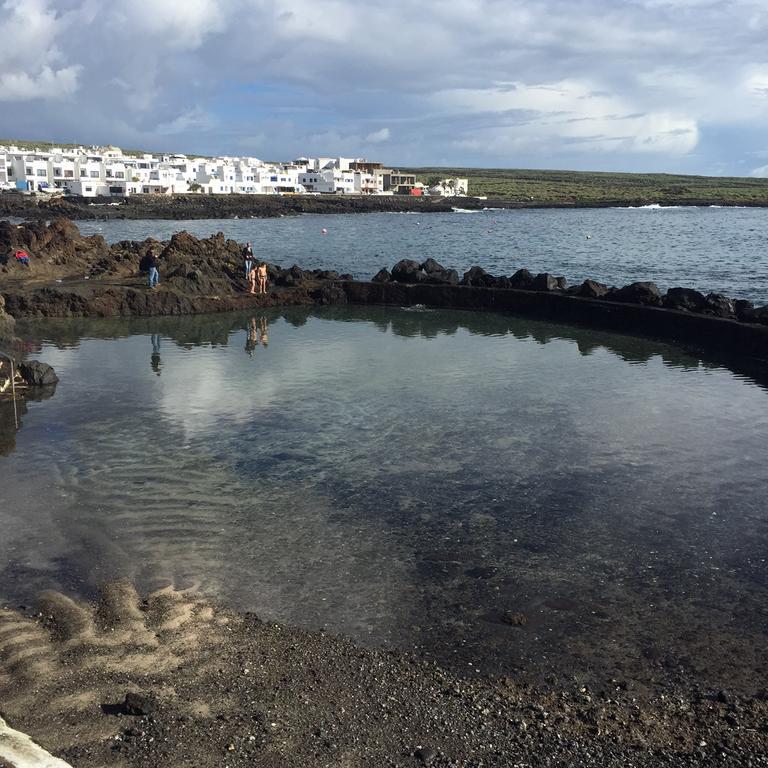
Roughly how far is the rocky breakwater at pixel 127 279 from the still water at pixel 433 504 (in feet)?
26.4

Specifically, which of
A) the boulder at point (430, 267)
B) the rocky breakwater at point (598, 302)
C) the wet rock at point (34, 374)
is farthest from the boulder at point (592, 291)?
the wet rock at point (34, 374)

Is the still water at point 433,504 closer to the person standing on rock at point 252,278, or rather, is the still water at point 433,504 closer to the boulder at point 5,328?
the boulder at point 5,328

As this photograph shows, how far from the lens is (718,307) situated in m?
25.0

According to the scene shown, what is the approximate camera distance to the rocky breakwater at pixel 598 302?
75.9 ft

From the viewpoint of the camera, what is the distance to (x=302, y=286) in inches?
1264

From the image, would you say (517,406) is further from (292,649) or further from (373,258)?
(373,258)

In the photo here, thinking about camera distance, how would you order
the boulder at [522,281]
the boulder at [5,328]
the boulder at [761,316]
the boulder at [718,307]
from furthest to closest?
the boulder at [522,281], the boulder at [718,307], the boulder at [761,316], the boulder at [5,328]

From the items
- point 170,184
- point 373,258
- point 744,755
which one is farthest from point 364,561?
point 170,184

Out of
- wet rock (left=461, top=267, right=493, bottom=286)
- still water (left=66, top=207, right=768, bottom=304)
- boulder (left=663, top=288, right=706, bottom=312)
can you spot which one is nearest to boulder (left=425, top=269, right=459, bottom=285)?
wet rock (left=461, top=267, right=493, bottom=286)

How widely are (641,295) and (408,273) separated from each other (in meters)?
9.86

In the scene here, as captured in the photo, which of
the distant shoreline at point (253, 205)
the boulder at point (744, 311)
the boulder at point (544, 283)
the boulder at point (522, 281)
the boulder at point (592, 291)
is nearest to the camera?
the boulder at point (744, 311)

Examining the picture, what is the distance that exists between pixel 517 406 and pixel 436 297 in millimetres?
→ 15179

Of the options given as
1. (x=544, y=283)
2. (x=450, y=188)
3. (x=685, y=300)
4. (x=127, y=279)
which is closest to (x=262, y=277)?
(x=127, y=279)

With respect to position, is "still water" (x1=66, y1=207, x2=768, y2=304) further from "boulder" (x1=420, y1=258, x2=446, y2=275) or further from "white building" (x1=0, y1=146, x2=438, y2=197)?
"white building" (x1=0, y1=146, x2=438, y2=197)
